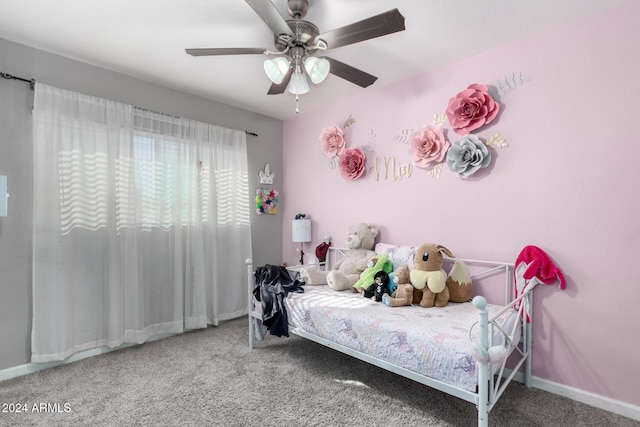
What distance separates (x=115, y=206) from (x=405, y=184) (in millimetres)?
2513

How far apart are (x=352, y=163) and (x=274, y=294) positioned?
58.0 inches

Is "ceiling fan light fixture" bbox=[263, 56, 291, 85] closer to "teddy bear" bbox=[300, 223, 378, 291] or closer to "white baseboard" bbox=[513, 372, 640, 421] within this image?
"teddy bear" bbox=[300, 223, 378, 291]

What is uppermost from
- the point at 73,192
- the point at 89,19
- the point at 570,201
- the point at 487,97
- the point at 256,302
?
the point at 89,19

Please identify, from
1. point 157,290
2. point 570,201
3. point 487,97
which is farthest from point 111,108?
point 570,201

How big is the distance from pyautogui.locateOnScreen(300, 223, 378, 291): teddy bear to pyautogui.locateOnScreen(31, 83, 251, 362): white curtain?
1.01 meters

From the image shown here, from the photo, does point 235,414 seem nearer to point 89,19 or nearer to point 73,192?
point 73,192

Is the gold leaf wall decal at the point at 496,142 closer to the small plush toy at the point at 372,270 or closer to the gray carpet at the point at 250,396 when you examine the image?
the small plush toy at the point at 372,270

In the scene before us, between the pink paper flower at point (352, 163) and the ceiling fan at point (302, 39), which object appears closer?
the ceiling fan at point (302, 39)

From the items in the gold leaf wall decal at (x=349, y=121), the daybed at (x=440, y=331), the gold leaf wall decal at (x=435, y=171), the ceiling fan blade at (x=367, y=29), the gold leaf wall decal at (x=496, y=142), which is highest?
the gold leaf wall decal at (x=349, y=121)

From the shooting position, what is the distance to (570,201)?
6.48ft

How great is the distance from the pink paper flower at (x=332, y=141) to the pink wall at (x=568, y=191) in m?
0.89

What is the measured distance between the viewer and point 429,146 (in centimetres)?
252

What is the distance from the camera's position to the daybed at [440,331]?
1462 millimetres

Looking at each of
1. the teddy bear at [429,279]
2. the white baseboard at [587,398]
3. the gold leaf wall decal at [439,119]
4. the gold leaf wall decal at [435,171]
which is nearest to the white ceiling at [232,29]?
the gold leaf wall decal at [439,119]
